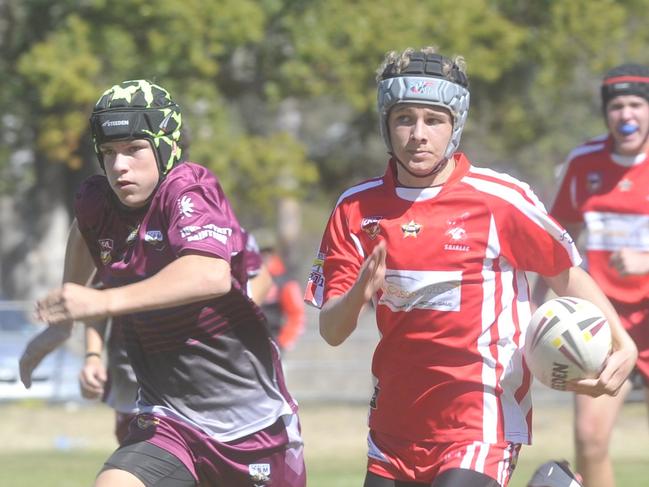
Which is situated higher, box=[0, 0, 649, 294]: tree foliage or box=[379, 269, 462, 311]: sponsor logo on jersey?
box=[0, 0, 649, 294]: tree foliage

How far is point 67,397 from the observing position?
15969 mm

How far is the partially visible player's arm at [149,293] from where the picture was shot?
13.8 feet

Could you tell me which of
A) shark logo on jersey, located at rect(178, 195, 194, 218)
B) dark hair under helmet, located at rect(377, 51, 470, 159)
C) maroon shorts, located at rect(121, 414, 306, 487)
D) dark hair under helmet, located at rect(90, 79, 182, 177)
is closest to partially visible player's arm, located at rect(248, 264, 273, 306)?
maroon shorts, located at rect(121, 414, 306, 487)

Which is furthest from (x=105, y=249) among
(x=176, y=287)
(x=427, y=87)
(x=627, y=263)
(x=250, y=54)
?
Result: (x=250, y=54)

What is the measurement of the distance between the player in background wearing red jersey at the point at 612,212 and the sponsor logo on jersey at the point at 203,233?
118 inches

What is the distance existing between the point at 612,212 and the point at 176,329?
307cm

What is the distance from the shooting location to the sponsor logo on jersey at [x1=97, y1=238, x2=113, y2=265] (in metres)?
5.21

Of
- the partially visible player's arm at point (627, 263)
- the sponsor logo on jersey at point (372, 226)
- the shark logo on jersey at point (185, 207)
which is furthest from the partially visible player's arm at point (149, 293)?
the partially visible player's arm at point (627, 263)

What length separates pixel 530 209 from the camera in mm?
4879

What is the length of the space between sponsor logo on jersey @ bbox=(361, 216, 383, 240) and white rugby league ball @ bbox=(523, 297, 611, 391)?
67 cm

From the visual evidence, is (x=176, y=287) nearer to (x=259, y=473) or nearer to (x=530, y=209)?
(x=259, y=473)

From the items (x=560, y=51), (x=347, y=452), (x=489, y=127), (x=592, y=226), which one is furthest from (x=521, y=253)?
(x=489, y=127)

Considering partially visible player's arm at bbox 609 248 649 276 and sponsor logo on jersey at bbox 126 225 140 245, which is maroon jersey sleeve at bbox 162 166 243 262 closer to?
sponsor logo on jersey at bbox 126 225 140 245

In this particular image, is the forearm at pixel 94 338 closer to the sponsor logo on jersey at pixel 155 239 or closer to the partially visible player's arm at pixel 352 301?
the sponsor logo on jersey at pixel 155 239
